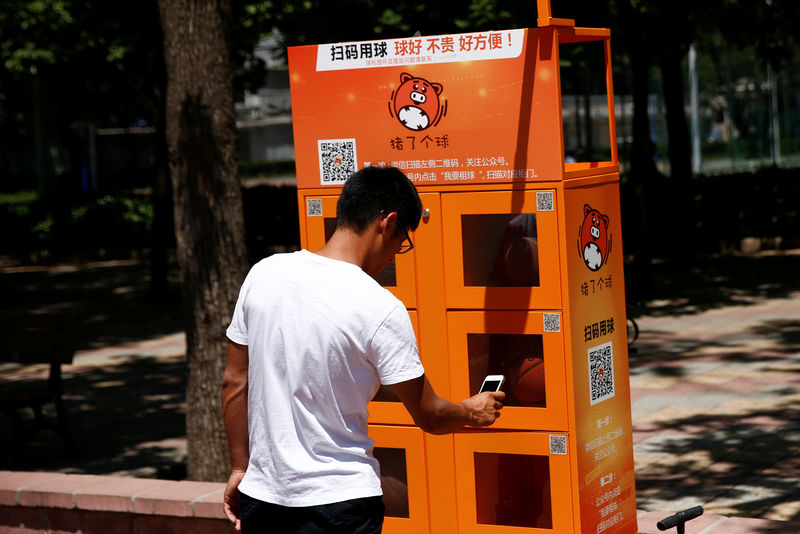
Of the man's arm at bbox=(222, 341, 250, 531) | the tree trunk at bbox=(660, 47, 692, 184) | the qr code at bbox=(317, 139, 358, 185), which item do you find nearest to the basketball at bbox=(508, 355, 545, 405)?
the qr code at bbox=(317, 139, 358, 185)

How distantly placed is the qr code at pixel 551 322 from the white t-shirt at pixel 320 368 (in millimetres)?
954

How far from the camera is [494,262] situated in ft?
12.9

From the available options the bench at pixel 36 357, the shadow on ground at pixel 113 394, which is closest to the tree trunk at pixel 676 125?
the shadow on ground at pixel 113 394

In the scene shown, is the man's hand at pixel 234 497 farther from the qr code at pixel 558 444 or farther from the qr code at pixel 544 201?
the qr code at pixel 544 201

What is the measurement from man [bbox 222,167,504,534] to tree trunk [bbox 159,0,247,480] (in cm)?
332

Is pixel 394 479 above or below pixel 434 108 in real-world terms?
below

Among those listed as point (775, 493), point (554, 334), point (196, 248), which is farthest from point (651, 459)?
point (554, 334)

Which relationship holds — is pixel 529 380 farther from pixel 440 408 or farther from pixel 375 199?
pixel 375 199

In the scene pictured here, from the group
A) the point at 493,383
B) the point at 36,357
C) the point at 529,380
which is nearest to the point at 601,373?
the point at 529,380

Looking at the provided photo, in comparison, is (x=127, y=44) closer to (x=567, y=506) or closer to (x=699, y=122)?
(x=567, y=506)

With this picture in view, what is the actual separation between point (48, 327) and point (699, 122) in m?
28.0

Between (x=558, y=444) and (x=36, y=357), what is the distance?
5.79 metres

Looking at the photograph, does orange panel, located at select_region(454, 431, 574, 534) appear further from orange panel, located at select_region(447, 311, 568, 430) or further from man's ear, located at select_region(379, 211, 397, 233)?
man's ear, located at select_region(379, 211, 397, 233)

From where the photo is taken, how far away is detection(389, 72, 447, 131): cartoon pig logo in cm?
390
